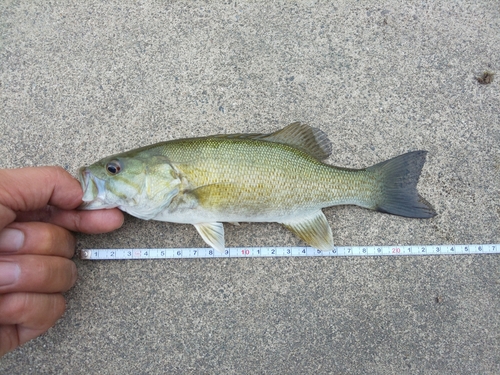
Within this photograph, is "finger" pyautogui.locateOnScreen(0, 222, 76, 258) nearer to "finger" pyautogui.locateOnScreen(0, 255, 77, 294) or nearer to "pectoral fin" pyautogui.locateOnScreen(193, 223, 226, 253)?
"finger" pyautogui.locateOnScreen(0, 255, 77, 294)

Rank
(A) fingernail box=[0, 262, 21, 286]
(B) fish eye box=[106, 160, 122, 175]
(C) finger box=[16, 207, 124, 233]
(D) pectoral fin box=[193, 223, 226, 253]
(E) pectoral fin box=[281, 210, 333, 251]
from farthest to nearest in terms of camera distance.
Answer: (E) pectoral fin box=[281, 210, 333, 251] < (D) pectoral fin box=[193, 223, 226, 253] < (C) finger box=[16, 207, 124, 233] < (B) fish eye box=[106, 160, 122, 175] < (A) fingernail box=[0, 262, 21, 286]

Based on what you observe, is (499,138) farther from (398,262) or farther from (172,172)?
(172,172)

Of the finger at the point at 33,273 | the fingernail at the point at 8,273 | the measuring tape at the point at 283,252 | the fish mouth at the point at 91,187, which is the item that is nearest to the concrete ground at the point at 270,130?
the measuring tape at the point at 283,252

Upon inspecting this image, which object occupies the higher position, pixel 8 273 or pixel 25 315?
pixel 8 273

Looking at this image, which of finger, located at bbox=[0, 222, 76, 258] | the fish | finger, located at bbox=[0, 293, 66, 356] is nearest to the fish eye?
the fish

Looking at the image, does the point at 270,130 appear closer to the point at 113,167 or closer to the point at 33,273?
the point at 113,167

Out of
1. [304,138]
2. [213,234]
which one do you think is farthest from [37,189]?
[304,138]

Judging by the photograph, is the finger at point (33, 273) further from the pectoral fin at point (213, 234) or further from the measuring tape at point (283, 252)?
the pectoral fin at point (213, 234)
